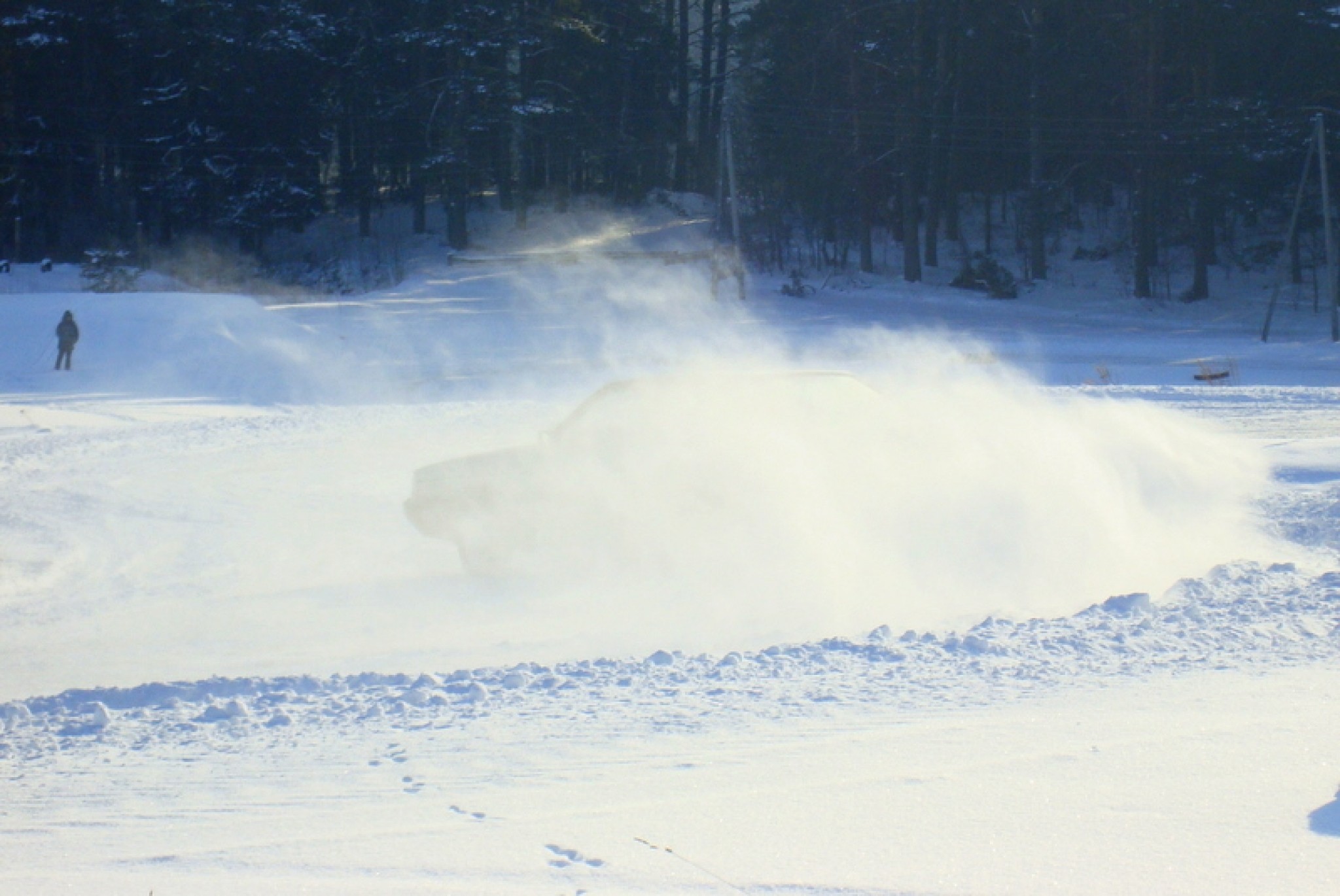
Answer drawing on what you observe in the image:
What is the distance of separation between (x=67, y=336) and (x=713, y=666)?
71.1 feet

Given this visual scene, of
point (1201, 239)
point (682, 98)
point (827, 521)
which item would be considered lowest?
point (827, 521)

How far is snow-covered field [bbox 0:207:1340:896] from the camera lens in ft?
11.8

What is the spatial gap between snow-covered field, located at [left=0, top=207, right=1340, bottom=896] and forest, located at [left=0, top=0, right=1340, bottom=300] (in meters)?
30.6

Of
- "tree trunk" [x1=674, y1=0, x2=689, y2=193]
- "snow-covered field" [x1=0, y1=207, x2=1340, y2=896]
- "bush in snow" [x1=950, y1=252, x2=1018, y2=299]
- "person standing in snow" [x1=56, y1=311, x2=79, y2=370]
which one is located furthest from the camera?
"tree trunk" [x1=674, y1=0, x2=689, y2=193]

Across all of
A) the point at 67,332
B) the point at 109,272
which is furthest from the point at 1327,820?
the point at 109,272

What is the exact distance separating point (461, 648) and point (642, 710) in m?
1.86

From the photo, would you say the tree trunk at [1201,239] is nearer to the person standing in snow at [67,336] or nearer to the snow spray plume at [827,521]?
the snow spray plume at [827,521]

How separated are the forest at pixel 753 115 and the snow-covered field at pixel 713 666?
30.6 m

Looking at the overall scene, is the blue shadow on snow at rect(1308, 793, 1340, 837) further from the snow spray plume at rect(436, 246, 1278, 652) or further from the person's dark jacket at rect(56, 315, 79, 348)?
the person's dark jacket at rect(56, 315, 79, 348)

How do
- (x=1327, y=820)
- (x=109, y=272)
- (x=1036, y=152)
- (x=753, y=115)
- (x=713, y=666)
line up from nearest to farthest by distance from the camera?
(x=1327, y=820) < (x=713, y=666) < (x=109, y=272) < (x=1036, y=152) < (x=753, y=115)

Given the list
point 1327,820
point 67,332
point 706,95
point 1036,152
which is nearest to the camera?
point 1327,820

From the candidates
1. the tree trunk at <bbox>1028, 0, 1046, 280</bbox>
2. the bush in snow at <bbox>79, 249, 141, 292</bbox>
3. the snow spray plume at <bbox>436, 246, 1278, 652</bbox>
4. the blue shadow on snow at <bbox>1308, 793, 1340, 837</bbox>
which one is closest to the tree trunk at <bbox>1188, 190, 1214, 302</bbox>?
the tree trunk at <bbox>1028, 0, 1046, 280</bbox>

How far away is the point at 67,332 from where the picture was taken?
23.4m

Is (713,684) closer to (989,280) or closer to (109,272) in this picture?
(109,272)
